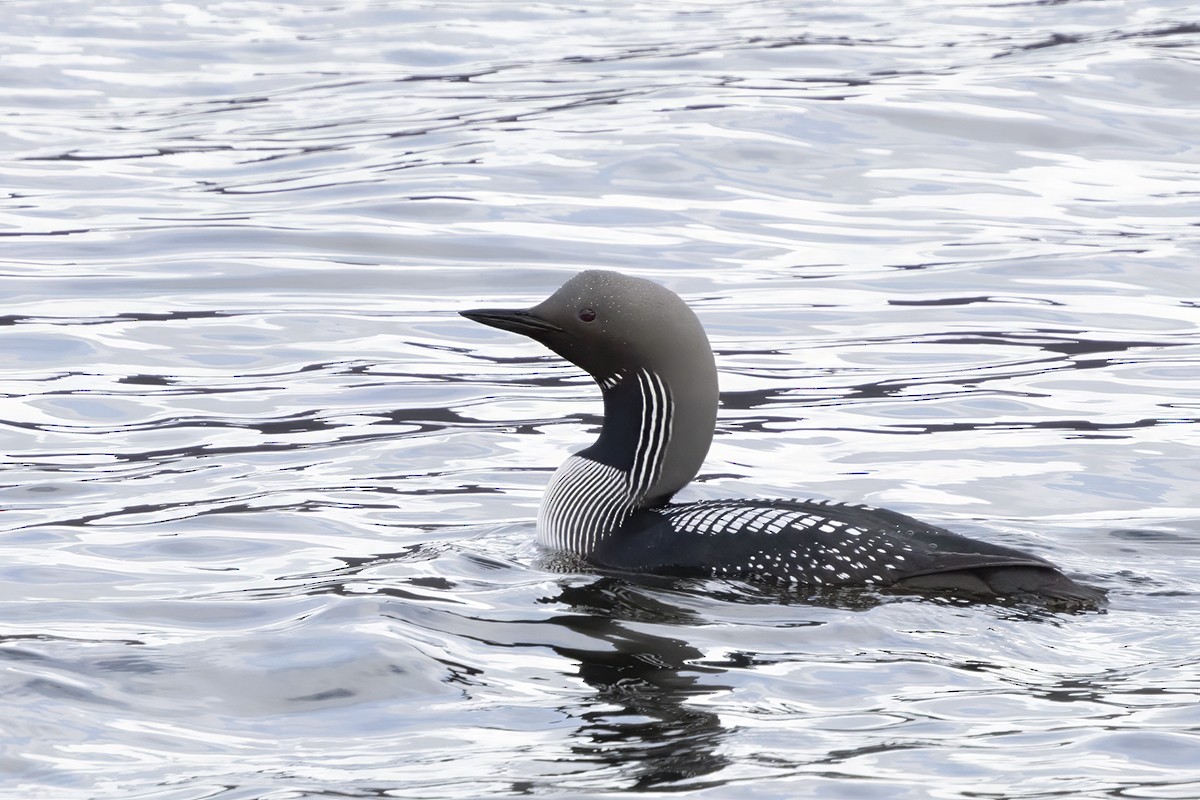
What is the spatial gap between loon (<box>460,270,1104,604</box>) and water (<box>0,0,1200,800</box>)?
0.13 meters

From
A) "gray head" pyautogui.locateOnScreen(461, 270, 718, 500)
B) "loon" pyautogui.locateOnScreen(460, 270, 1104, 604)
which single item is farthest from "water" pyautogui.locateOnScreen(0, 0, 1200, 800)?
"gray head" pyautogui.locateOnScreen(461, 270, 718, 500)

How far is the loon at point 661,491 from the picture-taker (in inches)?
179

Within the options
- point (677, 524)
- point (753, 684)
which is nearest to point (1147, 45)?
point (677, 524)

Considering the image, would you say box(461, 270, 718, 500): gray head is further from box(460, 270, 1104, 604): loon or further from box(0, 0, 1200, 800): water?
box(0, 0, 1200, 800): water

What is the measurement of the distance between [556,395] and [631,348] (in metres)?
2.29

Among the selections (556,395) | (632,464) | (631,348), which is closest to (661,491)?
(632,464)

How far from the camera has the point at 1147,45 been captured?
14688mm

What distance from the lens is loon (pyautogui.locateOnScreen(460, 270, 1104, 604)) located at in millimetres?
4555

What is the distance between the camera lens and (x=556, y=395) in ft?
23.9

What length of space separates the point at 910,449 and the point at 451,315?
2.78m

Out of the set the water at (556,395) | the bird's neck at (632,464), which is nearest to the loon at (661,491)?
the bird's neck at (632,464)

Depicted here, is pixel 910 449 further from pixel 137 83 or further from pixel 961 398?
pixel 137 83

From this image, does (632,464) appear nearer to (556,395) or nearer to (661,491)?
(661,491)

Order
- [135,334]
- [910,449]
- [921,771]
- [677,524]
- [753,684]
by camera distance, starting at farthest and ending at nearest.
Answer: [135,334], [910,449], [677,524], [753,684], [921,771]
